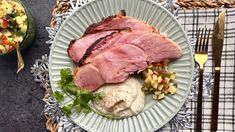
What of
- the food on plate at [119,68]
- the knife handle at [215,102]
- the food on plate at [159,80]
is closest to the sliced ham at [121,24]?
the food on plate at [119,68]

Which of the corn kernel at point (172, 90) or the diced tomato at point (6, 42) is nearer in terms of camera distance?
the corn kernel at point (172, 90)

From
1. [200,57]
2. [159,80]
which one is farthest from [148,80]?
[200,57]

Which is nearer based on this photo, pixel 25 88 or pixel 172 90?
pixel 172 90

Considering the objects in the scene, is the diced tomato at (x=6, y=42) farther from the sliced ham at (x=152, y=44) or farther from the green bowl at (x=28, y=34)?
the sliced ham at (x=152, y=44)

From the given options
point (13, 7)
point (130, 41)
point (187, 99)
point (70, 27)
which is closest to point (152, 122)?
point (187, 99)

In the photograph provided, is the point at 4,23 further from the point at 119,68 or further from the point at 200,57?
the point at 200,57

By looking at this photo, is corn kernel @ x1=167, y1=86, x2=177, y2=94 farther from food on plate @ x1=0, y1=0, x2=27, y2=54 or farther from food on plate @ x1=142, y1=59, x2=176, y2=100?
food on plate @ x1=0, y1=0, x2=27, y2=54

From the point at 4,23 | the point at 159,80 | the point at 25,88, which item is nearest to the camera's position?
the point at 159,80
